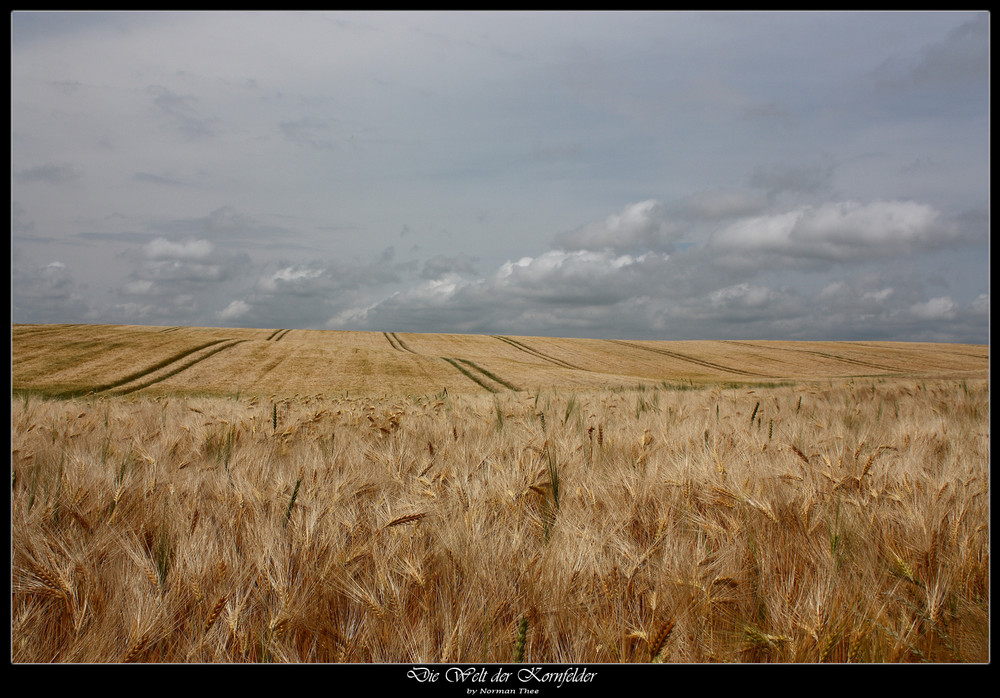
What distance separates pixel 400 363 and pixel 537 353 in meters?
20.2

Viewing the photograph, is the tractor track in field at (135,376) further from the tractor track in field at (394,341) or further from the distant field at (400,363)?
the tractor track in field at (394,341)

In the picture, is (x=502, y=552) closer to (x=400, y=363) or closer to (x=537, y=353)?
(x=400, y=363)

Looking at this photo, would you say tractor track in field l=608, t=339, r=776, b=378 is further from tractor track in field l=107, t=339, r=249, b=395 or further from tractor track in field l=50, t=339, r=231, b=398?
tractor track in field l=50, t=339, r=231, b=398

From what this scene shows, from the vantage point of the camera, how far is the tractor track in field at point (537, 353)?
4722cm

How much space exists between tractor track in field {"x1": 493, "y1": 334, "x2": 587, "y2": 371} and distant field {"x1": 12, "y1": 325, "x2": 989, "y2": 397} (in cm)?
21

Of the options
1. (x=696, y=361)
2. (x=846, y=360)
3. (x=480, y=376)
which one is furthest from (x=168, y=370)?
(x=846, y=360)

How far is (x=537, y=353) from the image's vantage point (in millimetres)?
55375

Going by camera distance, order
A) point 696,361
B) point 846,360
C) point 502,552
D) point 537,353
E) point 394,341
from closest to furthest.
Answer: point 502,552 < point 537,353 < point 696,361 < point 846,360 < point 394,341

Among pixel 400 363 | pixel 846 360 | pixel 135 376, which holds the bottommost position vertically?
pixel 846 360

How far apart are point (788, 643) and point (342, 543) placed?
1.32 meters

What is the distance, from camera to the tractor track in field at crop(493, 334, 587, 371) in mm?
47219

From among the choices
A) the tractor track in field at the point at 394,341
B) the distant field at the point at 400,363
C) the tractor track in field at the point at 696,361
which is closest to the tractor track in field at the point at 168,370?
the distant field at the point at 400,363

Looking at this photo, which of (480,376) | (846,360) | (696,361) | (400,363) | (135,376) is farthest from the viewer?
(846,360)
